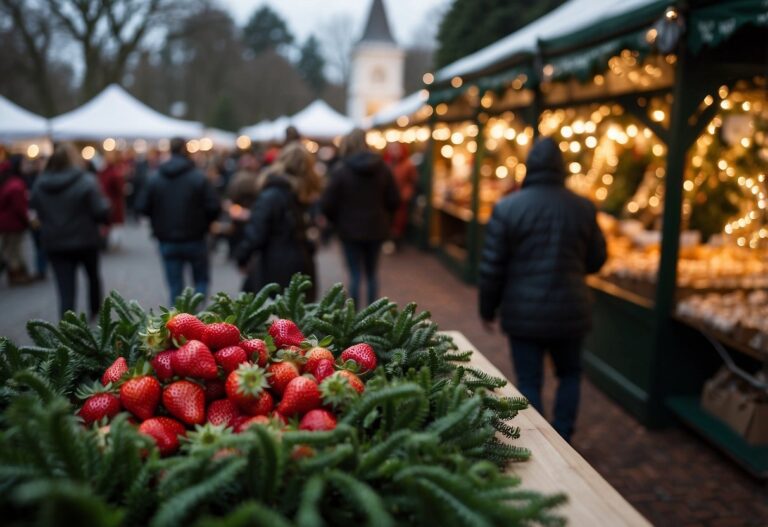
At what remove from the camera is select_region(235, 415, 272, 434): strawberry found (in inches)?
69.2

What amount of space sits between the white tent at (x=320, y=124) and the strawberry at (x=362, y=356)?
17.0 metres

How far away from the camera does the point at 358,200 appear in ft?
22.6

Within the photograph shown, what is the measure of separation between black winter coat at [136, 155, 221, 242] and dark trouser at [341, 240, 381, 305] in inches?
55.7

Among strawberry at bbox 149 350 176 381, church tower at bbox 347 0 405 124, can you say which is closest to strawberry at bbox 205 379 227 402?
strawberry at bbox 149 350 176 381

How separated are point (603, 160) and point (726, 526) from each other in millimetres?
4927

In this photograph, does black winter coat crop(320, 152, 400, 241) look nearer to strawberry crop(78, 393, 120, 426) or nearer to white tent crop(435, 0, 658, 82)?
white tent crop(435, 0, 658, 82)

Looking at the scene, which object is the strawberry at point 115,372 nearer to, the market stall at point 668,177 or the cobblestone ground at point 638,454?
the cobblestone ground at point 638,454

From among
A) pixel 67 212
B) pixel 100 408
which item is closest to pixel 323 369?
pixel 100 408

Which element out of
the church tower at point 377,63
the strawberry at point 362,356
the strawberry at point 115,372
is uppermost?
the church tower at point 377,63

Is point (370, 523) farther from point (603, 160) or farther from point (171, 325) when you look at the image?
point (603, 160)

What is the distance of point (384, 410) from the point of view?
181 cm

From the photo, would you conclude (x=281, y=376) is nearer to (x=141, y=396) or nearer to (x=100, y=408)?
(x=141, y=396)

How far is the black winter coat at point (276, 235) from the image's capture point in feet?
17.3

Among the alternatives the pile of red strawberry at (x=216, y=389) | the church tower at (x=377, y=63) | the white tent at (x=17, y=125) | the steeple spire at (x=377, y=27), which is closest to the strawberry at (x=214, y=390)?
the pile of red strawberry at (x=216, y=389)
